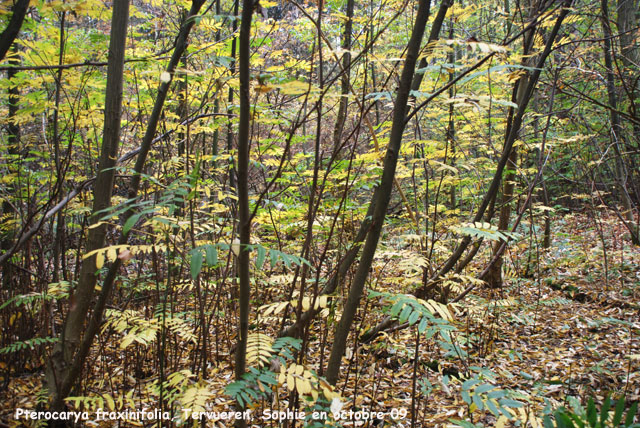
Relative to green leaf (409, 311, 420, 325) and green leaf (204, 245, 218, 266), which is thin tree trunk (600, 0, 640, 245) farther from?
green leaf (204, 245, 218, 266)

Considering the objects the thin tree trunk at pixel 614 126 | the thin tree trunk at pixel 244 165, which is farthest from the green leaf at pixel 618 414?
the thin tree trunk at pixel 614 126

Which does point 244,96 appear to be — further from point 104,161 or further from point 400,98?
point 104,161

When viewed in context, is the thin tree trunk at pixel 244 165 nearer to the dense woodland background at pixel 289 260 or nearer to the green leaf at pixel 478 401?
the dense woodland background at pixel 289 260

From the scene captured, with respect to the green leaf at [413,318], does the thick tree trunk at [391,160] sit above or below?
above

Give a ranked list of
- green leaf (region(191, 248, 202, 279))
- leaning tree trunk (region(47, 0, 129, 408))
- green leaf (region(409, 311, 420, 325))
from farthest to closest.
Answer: leaning tree trunk (region(47, 0, 129, 408)), green leaf (region(409, 311, 420, 325)), green leaf (region(191, 248, 202, 279))

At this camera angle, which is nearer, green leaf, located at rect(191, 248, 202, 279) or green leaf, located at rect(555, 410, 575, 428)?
green leaf, located at rect(191, 248, 202, 279)

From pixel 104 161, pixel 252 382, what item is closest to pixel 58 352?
pixel 104 161

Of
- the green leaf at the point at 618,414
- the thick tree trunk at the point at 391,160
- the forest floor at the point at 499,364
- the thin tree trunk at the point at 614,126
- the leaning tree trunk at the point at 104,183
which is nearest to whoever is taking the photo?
the green leaf at the point at 618,414

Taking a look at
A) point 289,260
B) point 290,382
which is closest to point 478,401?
point 290,382

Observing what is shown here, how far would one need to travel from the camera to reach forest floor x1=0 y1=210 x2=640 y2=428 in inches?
104

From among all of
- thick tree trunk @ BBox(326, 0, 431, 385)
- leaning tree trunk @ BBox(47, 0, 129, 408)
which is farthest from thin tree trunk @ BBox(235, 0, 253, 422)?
leaning tree trunk @ BBox(47, 0, 129, 408)

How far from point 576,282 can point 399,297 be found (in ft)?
18.8

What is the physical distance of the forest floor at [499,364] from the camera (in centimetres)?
264

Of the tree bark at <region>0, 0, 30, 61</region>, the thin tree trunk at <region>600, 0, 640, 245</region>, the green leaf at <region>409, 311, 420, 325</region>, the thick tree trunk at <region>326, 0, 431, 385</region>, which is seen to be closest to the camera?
the green leaf at <region>409, 311, 420, 325</region>
